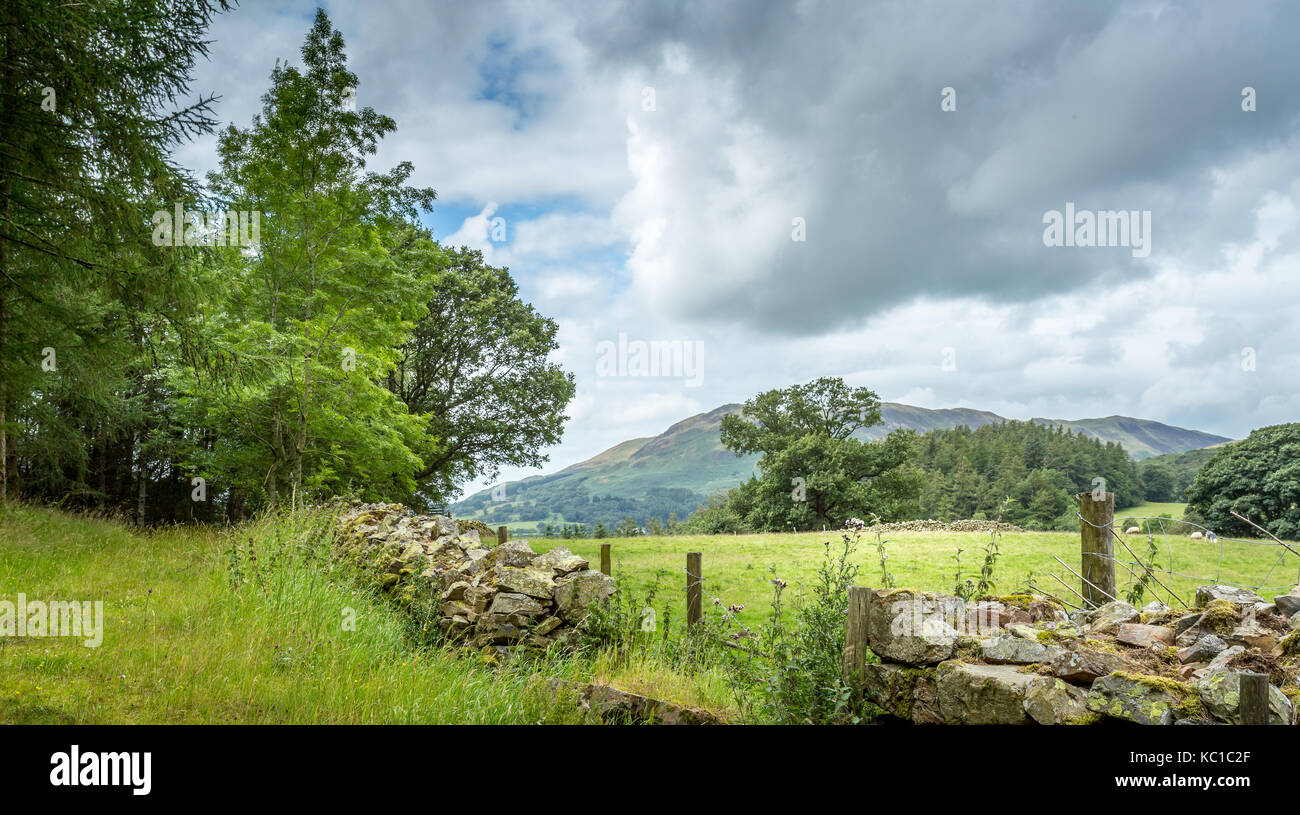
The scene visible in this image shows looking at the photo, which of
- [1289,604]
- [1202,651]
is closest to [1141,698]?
[1202,651]

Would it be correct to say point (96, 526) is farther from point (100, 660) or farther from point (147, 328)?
point (100, 660)

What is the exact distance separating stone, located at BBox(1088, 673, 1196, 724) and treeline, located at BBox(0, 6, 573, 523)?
9676 mm

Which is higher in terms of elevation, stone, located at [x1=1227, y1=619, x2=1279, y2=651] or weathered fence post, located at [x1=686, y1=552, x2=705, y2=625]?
stone, located at [x1=1227, y1=619, x2=1279, y2=651]

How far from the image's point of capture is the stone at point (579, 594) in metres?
6.21

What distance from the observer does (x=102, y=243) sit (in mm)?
6852

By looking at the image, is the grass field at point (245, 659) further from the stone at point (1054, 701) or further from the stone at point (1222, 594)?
the stone at point (1054, 701)

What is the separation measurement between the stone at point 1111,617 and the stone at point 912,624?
1.09m

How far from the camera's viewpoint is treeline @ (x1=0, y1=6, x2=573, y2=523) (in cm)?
654

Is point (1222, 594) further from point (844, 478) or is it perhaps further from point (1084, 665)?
point (844, 478)

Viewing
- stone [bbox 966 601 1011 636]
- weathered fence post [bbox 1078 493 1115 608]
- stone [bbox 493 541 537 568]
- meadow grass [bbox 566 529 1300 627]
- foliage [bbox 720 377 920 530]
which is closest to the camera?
stone [bbox 966 601 1011 636]

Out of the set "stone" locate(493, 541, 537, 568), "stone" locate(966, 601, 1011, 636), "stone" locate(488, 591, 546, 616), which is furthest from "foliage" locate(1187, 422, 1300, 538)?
"stone" locate(488, 591, 546, 616)

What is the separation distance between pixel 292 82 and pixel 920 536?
21.8 m

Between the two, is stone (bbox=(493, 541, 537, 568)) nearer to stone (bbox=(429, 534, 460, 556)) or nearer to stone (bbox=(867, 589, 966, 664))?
stone (bbox=(429, 534, 460, 556))

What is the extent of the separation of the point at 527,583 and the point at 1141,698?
201 inches
